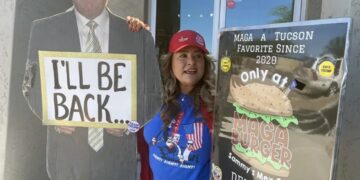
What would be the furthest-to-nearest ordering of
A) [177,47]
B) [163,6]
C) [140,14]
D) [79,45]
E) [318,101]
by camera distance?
[163,6] → [140,14] → [79,45] → [177,47] → [318,101]

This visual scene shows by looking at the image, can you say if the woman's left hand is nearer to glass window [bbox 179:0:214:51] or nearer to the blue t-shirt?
the blue t-shirt

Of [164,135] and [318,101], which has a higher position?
[318,101]

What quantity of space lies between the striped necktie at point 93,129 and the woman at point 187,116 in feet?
1.31

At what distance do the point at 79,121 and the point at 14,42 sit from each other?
0.59m

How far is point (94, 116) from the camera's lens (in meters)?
2.02

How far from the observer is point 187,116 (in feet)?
5.74

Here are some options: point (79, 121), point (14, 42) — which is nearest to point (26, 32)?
point (14, 42)

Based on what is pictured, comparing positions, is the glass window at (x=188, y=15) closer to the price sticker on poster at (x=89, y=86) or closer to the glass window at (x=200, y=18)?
the glass window at (x=200, y=18)

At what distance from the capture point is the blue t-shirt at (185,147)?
5.66ft

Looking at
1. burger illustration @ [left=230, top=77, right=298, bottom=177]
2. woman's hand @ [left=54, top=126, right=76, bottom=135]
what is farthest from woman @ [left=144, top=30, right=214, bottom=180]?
woman's hand @ [left=54, top=126, right=76, bottom=135]

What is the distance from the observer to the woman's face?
1.75m

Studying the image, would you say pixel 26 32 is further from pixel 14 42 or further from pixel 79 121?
pixel 79 121

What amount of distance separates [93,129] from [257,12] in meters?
1.99

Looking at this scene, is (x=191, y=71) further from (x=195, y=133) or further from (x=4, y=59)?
(x=4, y=59)
